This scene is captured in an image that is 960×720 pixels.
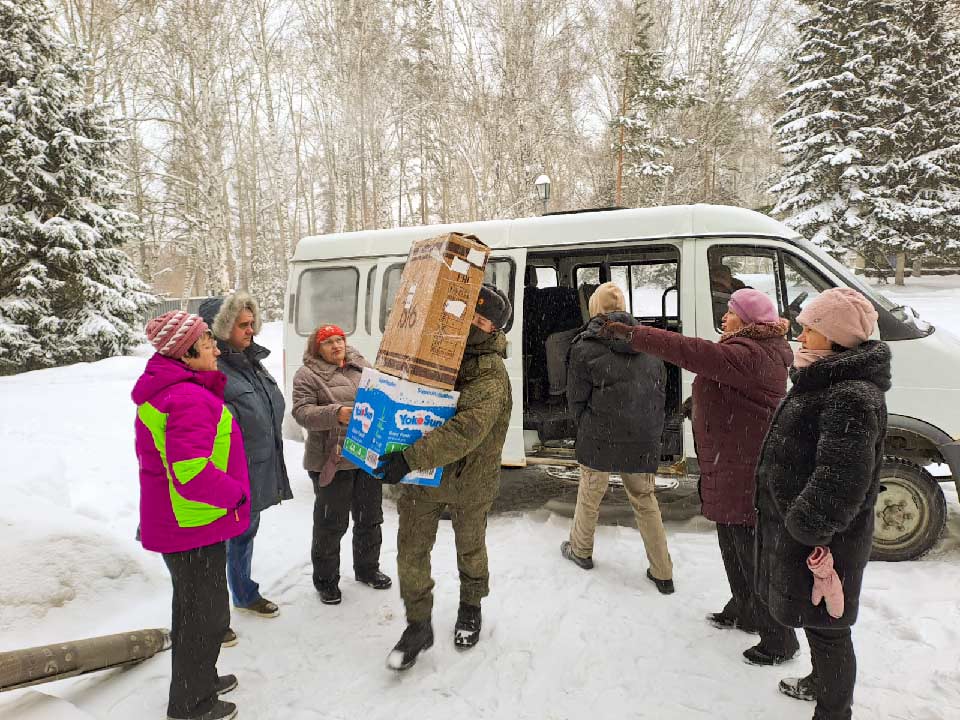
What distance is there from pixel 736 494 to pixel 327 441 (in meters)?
2.37

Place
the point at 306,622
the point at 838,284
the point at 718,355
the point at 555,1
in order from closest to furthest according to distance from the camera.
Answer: the point at 718,355
the point at 306,622
the point at 838,284
the point at 555,1

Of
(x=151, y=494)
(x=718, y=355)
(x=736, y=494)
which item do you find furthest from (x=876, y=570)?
(x=151, y=494)

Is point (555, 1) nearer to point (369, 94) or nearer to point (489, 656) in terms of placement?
point (369, 94)

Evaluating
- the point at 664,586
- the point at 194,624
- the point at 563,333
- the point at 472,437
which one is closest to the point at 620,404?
the point at 664,586

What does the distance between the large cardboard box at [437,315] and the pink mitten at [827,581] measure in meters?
1.63

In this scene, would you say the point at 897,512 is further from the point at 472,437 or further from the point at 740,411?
the point at 472,437

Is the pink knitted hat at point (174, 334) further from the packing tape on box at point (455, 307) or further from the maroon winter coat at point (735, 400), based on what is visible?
the maroon winter coat at point (735, 400)

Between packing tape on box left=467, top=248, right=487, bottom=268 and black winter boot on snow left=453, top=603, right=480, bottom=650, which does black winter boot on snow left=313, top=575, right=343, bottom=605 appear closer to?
black winter boot on snow left=453, top=603, right=480, bottom=650

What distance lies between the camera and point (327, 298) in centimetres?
618

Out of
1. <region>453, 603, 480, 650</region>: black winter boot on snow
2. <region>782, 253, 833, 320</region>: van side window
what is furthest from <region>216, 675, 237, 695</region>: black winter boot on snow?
<region>782, 253, 833, 320</region>: van side window

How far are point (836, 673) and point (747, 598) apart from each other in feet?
3.21

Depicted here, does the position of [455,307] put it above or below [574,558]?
above

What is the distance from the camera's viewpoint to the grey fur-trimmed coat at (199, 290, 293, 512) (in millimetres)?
3367

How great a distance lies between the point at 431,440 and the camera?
2.75 m
